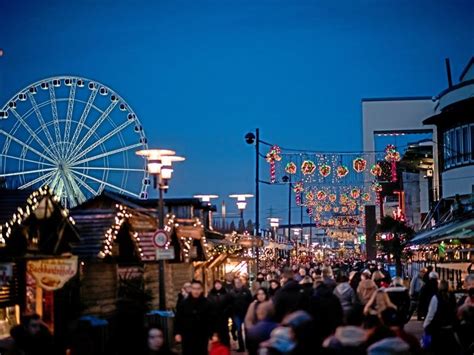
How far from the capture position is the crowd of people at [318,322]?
9633mm

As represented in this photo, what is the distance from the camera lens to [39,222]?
17406 millimetres

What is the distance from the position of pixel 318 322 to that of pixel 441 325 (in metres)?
4.69

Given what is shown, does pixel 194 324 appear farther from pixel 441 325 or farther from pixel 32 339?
pixel 441 325

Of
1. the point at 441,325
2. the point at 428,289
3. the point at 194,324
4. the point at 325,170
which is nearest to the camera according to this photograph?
the point at 194,324

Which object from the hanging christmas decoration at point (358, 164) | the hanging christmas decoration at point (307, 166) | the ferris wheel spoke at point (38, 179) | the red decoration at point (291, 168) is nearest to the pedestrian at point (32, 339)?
the ferris wheel spoke at point (38, 179)

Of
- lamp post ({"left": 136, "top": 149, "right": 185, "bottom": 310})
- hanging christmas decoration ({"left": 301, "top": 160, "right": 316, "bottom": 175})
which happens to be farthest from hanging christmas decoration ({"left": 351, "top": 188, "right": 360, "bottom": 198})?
lamp post ({"left": 136, "top": 149, "right": 185, "bottom": 310})

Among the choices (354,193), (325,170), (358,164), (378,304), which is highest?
(358,164)

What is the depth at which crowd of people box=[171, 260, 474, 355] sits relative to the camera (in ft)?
31.6

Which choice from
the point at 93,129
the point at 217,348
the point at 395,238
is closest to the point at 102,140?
the point at 93,129

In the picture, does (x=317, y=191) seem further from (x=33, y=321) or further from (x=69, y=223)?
(x=33, y=321)

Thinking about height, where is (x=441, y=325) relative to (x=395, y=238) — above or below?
below

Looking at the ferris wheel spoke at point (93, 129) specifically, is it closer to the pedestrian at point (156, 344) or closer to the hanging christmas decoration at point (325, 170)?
the hanging christmas decoration at point (325, 170)

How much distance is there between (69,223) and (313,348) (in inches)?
349

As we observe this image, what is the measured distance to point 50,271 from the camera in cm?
1752
